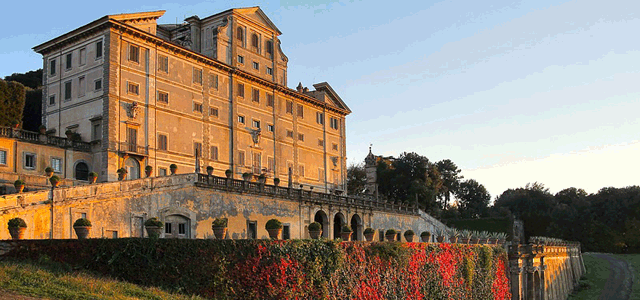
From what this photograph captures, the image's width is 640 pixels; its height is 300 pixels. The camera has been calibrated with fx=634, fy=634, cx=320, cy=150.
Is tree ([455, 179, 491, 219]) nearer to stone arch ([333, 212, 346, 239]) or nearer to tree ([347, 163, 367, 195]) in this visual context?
tree ([347, 163, 367, 195])

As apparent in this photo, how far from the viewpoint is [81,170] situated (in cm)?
4103

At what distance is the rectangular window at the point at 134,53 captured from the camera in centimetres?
4341

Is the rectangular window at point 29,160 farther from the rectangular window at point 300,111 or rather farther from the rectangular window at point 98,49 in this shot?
the rectangular window at point 300,111

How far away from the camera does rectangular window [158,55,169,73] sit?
45656 millimetres

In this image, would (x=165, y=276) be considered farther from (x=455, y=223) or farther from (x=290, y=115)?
(x=455, y=223)

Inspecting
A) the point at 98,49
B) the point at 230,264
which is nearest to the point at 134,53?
the point at 98,49

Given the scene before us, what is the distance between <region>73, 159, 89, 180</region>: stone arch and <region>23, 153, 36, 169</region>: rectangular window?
3.01 meters

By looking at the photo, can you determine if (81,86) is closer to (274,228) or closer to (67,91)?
(67,91)

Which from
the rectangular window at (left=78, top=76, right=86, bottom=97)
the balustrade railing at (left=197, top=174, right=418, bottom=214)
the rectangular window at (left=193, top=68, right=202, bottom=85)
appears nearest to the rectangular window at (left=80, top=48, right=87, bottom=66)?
the rectangular window at (left=78, top=76, right=86, bottom=97)

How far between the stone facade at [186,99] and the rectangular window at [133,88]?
7 centimetres

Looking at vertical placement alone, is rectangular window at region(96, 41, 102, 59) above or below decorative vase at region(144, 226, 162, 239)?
above

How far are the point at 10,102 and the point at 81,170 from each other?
7.51m

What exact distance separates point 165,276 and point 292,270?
12.8 feet

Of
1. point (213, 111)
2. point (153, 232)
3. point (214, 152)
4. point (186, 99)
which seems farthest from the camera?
point (213, 111)
